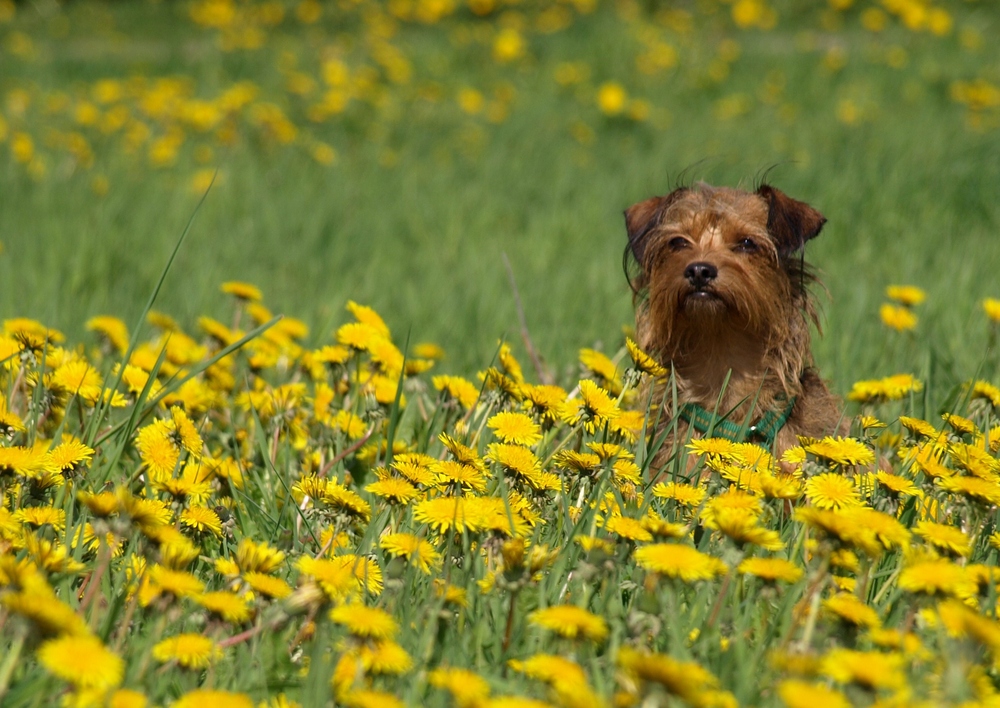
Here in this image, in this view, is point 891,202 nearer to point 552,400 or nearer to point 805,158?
point 805,158

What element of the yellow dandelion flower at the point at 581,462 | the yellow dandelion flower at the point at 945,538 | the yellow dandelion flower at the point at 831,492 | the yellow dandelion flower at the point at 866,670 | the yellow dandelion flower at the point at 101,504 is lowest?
the yellow dandelion flower at the point at 581,462

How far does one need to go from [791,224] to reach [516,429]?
1.45m

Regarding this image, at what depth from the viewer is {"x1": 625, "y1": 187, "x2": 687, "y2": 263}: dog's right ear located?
12.4ft

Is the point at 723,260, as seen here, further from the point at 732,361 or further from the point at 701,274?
the point at 732,361

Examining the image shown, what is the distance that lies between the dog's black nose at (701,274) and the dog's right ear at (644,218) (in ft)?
1.34

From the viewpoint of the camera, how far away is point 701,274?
3.40 meters

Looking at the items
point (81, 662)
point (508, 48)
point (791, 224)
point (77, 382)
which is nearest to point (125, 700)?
point (81, 662)

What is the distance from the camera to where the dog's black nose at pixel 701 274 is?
11.1 feet

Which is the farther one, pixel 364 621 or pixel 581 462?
pixel 581 462

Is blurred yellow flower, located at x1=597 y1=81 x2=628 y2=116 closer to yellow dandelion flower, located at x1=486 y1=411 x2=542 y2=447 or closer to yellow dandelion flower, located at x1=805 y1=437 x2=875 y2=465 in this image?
yellow dandelion flower, located at x1=486 y1=411 x2=542 y2=447

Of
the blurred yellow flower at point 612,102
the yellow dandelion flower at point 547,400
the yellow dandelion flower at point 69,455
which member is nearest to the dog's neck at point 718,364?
the yellow dandelion flower at point 547,400

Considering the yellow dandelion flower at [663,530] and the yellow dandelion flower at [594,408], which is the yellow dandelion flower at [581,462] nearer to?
the yellow dandelion flower at [594,408]

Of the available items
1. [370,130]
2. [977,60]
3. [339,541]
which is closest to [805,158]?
[370,130]

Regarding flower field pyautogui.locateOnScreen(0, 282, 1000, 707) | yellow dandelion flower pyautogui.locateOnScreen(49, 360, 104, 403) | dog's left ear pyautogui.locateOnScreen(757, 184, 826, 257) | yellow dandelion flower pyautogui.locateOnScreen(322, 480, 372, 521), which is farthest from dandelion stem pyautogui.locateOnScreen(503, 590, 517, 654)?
dog's left ear pyautogui.locateOnScreen(757, 184, 826, 257)
